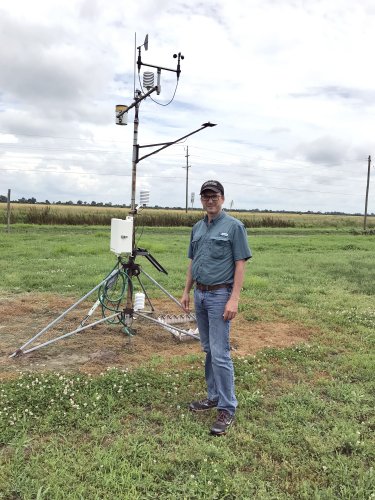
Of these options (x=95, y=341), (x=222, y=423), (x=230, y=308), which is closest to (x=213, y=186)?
(x=230, y=308)

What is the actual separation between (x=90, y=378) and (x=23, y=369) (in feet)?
2.82

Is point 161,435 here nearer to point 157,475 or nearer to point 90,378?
point 157,475

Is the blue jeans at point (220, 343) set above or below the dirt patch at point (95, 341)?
above

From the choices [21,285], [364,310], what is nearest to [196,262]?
[364,310]

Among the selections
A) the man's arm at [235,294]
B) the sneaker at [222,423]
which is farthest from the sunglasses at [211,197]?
the sneaker at [222,423]

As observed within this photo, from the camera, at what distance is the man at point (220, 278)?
12.1 feet

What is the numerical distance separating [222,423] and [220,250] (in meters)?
1.51

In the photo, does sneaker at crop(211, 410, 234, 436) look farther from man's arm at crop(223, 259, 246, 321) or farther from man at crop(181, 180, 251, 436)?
man's arm at crop(223, 259, 246, 321)

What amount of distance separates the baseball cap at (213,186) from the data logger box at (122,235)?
6.31 ft

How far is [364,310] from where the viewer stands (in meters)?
8.13

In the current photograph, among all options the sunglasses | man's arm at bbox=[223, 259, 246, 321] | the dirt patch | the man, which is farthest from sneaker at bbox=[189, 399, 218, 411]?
the sunglasses

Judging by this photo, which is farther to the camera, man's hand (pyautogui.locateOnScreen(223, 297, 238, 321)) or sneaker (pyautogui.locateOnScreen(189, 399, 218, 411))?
sneaker (pyautogui.locateOnScreen(189, 399, 218, 411))

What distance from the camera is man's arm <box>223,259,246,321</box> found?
3.65 m

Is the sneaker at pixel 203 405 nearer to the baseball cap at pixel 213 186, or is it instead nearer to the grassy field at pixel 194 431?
the grassy field at pixel 194 431
